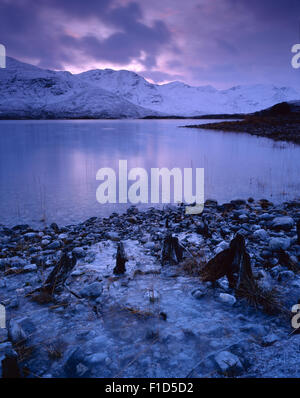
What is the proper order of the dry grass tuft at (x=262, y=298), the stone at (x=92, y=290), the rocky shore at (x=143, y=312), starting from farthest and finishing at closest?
the stone at (x=92, y=290) → the dry grass tuft at (x=262, y=298) → the rocky shore at (x=143, y=312)

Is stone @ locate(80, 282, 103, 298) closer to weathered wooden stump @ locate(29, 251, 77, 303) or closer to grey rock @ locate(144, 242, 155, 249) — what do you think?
weathered wooden stump @ locate(29, 251, 77, 303)

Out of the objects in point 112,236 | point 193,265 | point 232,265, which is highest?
point 232,265

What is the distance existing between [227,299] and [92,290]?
1977mm

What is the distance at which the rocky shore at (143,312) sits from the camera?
2590 millimetres

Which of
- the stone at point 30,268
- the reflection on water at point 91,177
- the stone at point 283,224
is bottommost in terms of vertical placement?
the stone at point 30,268

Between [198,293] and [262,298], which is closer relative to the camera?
[262,298]

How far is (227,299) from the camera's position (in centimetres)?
354

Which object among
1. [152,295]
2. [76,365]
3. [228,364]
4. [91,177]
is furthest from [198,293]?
[91,177]

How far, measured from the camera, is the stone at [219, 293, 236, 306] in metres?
3.50

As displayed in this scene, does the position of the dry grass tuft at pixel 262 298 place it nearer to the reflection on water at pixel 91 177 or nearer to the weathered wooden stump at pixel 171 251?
the weathered wooden stump at pixel 171 251

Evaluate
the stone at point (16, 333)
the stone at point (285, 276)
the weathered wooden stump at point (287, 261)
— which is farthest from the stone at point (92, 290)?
the weathered wooden stump at point (287, 261)

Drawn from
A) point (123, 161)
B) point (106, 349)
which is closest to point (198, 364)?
point (106, 349)

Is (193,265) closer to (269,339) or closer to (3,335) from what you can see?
(269,339)

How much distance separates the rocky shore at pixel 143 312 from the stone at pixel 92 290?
0.05 ft
